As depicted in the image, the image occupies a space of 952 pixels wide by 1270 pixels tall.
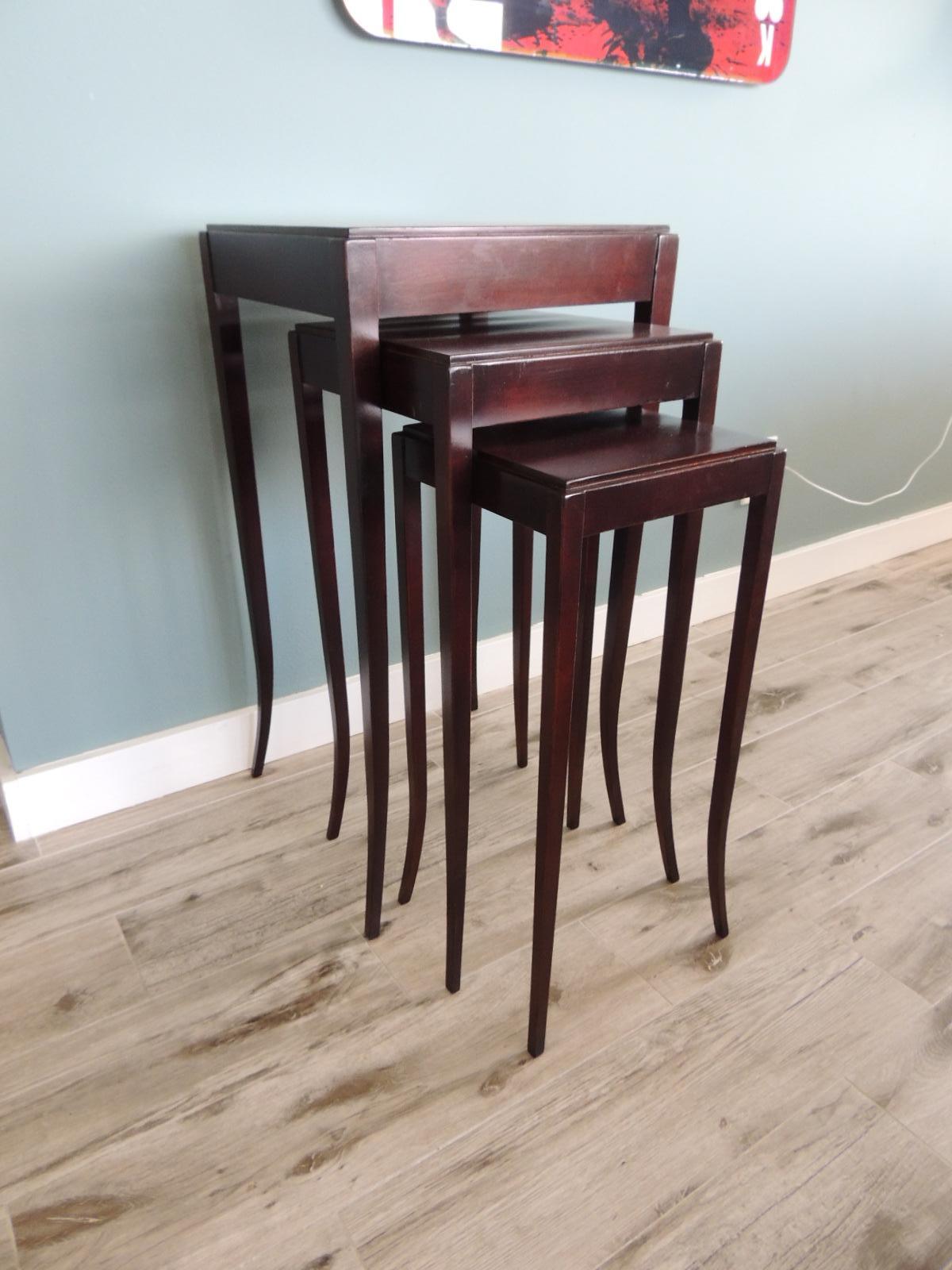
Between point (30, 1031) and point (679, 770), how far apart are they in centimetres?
107

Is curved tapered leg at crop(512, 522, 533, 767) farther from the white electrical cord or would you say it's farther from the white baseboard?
the white electrical cord

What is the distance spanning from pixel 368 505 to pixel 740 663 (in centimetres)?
48

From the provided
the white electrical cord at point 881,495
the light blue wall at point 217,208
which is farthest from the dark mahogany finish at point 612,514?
the white electrical cord at point 881,495

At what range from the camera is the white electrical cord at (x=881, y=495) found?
2271 millimetres

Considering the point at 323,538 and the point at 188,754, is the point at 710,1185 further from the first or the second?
the point at 188,754

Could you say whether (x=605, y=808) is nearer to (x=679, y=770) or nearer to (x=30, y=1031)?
(x=679, y=770)

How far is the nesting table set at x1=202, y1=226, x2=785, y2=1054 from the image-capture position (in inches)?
35.8

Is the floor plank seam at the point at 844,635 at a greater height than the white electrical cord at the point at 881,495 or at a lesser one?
lesser

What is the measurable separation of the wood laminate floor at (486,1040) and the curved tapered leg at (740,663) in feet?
0.36

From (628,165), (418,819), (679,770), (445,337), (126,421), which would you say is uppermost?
(628,165)

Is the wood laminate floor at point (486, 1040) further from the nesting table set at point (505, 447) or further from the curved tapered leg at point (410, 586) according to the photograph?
the curved tapered leg at point (410, 586)

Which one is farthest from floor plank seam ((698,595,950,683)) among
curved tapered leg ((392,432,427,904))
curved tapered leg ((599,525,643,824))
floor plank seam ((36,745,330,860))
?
curved tapered leg ((392,432,427,904))

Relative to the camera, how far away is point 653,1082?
3.41 feet

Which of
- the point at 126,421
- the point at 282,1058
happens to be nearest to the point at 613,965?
the point at 282,1058
